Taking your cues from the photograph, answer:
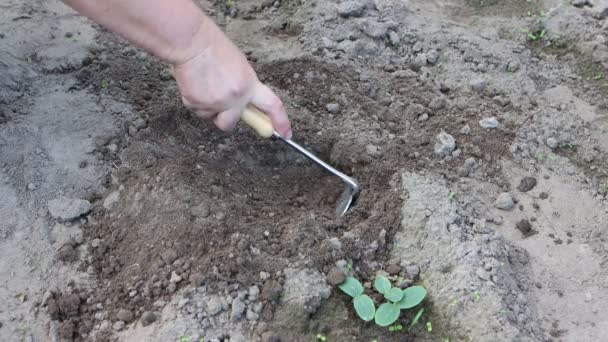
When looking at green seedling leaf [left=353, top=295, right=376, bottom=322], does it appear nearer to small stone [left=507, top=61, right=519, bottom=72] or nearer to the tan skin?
the tan skin

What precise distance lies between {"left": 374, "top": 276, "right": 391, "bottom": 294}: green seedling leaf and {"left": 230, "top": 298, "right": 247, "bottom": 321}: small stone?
0.43 meters

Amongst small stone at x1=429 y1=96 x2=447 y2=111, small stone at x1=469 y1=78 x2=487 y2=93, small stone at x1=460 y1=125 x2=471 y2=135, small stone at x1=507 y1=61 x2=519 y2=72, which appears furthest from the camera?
small stone at x1=507 y1=61 x2=519 y2=72

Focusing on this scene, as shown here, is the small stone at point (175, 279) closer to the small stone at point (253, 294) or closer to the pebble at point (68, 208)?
the small stone at point (253, 294)

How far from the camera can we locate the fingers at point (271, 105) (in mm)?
2101

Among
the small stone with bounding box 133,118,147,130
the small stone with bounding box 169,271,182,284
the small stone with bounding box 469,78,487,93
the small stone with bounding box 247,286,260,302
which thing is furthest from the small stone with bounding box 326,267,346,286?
the small stone with bounding box 469,78,487,93

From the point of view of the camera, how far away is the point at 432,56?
2.97m

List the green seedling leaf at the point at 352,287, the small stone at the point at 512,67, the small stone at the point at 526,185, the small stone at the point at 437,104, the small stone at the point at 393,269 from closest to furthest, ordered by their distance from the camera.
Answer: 1. the green seedling leaf at the point at 352,287
2. the small stone at the point at 393,269
3. the small stone at the point at 526,185
4. the small stone at the point at 437,104
5. the small stone at the point at 512,67

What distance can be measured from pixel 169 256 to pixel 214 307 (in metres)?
0.25

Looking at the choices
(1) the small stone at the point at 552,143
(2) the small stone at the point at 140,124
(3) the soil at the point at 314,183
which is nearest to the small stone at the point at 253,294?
(3) the soil at the point at 314,183

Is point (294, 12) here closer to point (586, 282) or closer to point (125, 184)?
point (125, 184)

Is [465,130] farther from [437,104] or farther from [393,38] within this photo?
[393,38]

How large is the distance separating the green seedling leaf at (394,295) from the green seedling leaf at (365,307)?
0.06 m

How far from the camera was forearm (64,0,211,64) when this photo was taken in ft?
6.04

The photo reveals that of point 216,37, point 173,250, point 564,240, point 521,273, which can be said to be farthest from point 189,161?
point 564,240
